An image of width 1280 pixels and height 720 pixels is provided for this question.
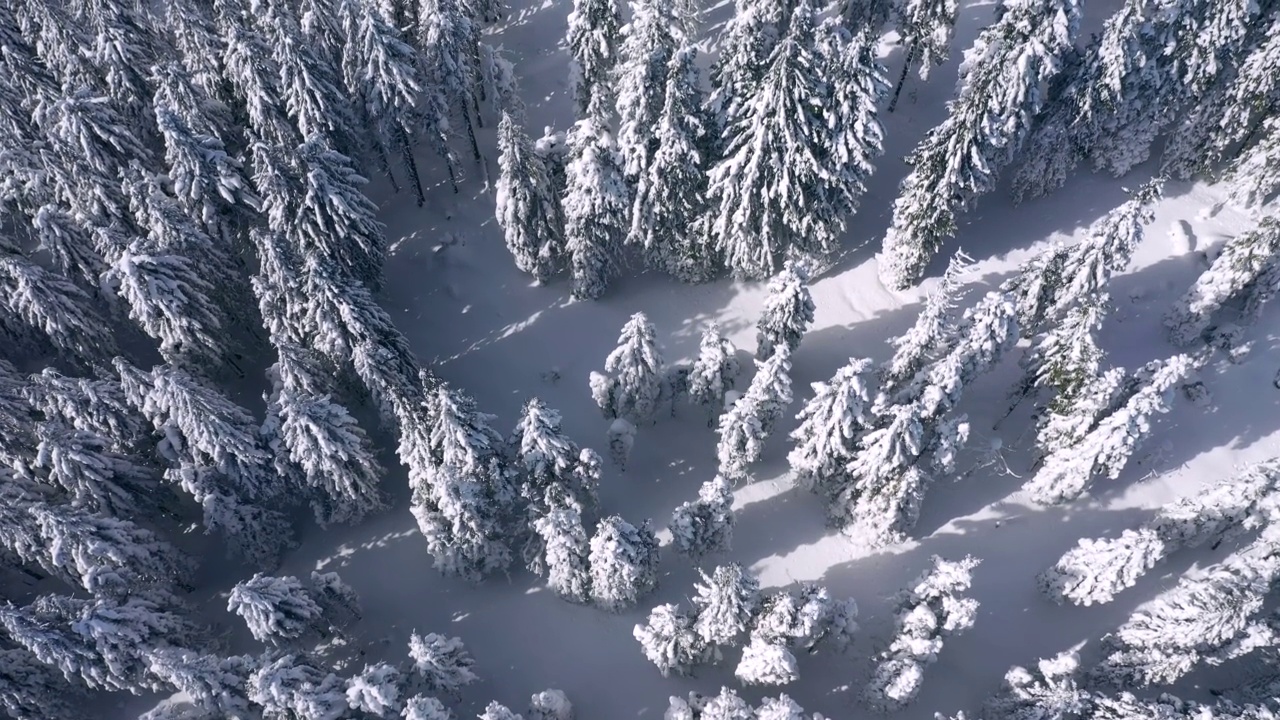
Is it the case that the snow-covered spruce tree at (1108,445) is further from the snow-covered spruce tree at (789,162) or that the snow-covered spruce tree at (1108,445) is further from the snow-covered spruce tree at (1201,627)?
the snow-covered spruce tree at (789,162)

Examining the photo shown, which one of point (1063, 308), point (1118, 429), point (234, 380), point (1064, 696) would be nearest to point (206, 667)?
point (234, 380)

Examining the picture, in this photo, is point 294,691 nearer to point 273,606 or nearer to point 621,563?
point 273,606

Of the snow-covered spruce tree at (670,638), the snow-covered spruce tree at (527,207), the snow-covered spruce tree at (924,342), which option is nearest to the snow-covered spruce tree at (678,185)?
the snow-covered spruce tree at (527,207)

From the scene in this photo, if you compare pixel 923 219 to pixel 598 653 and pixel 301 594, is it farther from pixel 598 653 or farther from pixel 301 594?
pixel 301 594

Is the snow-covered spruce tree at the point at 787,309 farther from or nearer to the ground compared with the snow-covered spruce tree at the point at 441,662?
farther from the ground

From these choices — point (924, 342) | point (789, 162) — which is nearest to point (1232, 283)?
point (924, 342)

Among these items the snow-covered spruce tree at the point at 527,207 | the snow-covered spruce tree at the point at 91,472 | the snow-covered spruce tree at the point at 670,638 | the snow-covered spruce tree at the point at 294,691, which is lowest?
the snow-covered spruce tree at the point at 670,638

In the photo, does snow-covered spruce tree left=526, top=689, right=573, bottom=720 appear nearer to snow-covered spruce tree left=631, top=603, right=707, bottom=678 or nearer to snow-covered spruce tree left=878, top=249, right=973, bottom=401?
snow-covered spruce tree left=631, top=603, right=707, bottom=678
